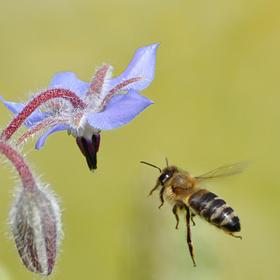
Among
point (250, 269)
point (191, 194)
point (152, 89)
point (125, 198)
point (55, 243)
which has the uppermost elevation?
→ point (152, 89)

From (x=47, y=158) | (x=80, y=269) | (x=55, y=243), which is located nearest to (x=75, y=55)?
(x=47, y=158)

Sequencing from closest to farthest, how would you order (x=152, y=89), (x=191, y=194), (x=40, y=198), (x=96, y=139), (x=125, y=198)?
(x=40, y=198) → (x=96, y=139) → (x=191, y=194) → (x=125, y=198) → (x=152, y=89)

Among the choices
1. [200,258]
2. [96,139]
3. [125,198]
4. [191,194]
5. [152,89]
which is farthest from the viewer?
[152,89]

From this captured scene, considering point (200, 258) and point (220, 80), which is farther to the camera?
point (220, 80)

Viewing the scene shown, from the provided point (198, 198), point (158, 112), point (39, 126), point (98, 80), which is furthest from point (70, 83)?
point (158, 112)

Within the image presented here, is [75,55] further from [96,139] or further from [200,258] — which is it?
[96,139]

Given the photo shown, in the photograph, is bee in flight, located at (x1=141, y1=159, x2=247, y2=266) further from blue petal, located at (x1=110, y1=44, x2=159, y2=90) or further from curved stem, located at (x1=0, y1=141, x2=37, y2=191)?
curved stem, located at (x1=0, y1=141, x2=37, y2=191)

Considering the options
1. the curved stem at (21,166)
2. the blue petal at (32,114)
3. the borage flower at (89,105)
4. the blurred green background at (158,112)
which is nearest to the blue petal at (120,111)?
the borage flower at (89,105)
